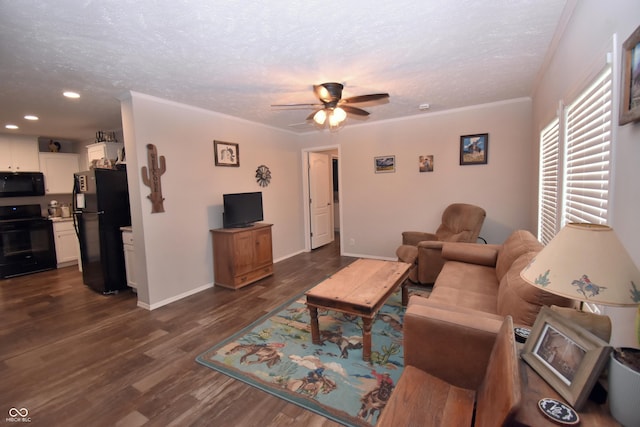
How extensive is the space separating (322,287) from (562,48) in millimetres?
2595

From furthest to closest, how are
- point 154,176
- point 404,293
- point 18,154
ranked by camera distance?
1. point 18,154
2. point 154,176
3. point 404,293

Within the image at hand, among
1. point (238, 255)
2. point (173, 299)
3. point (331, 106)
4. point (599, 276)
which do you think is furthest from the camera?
point (238, 255)

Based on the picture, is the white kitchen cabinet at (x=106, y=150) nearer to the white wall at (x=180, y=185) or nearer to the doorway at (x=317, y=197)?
the white wall at (x=180, y=185)

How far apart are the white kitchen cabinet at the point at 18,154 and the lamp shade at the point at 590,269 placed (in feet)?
24.2

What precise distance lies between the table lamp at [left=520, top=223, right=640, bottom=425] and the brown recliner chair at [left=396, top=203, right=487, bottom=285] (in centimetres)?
272

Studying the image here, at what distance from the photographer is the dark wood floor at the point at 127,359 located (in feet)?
5.88

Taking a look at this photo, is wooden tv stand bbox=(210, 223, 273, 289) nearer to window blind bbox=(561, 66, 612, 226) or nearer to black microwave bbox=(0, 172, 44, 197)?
window blind bbox=(561, 66, 612, 226)

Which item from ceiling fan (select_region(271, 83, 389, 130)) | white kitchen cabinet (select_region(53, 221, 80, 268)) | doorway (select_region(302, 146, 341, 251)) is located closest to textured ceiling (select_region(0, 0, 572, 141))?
ceiling fan (select_region(271, 83, 389, 130))

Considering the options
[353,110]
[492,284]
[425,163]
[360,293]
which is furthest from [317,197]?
[492,284]

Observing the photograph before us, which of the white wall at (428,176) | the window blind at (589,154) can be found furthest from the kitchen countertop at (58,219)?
the window blind at (589,154)

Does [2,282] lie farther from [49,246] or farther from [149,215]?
[149,215]

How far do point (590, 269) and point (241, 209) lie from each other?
153 inches

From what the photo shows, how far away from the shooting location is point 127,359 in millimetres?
2365

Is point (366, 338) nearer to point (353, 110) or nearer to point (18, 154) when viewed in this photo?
point (353, 110)
